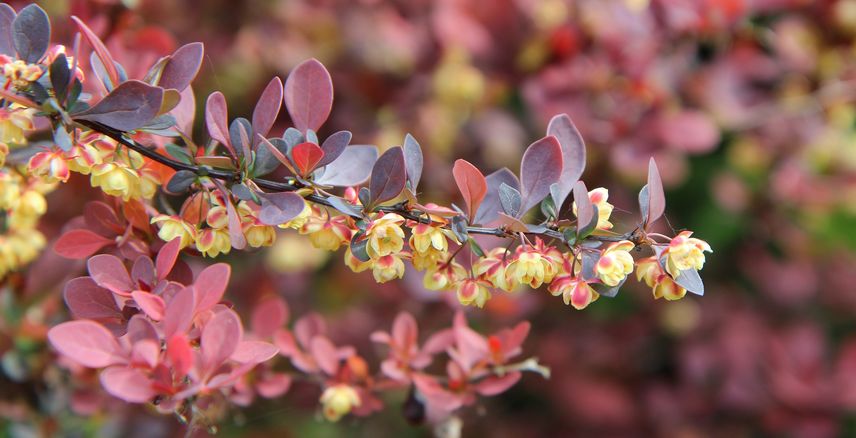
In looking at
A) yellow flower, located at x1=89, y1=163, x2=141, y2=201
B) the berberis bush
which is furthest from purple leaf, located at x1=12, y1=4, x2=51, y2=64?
yellow flower, located at x1=89, y1=163, x2=141, y2=201

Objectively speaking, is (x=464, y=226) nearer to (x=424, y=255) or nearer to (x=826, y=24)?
(x=424, y=255)

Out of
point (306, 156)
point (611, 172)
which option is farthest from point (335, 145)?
point (611, 172)

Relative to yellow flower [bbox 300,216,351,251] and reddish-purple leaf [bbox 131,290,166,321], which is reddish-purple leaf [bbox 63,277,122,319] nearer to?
reddish-purple leaf [bbox 131,290,166,321]

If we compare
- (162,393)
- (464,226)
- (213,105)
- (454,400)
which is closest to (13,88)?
(213,105)

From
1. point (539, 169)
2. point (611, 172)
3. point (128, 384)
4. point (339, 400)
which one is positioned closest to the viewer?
point (128, 384)

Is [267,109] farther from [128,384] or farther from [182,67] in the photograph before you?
[128,384]

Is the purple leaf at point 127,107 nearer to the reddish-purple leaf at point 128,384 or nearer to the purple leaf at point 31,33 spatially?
the purple leaf at point 31,33

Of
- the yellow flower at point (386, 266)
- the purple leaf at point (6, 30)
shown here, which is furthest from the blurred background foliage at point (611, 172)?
the yellow flower at point (386, 266)
